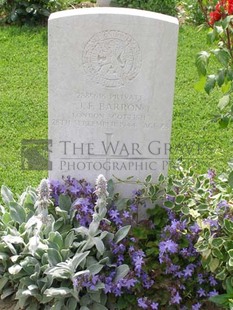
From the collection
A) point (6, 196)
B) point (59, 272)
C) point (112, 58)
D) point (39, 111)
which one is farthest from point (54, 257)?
Answer: point (39, 111)

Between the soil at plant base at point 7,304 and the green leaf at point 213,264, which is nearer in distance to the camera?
the green leaf at point 213,264

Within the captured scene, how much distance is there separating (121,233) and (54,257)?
422mm

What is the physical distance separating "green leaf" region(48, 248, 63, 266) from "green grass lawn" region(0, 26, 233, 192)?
1.43m

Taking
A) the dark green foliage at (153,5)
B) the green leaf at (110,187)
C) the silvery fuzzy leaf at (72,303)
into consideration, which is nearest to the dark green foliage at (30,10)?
the dark green foliage at (153,5)

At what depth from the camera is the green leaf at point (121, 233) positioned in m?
3.44

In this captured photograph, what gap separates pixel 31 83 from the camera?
248 inches

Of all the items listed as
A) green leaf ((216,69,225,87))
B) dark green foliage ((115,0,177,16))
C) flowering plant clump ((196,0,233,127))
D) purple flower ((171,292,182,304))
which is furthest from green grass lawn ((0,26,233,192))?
purple flower ((171,292,182,304))

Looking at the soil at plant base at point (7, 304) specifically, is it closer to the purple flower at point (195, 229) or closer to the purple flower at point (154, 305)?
the purple flower at point (154, 305)

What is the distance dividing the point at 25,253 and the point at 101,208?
1.68 feet

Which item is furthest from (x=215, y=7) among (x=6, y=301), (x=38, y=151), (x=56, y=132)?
(x=38, y=151)

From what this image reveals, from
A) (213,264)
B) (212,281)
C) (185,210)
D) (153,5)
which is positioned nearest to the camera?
(213,264)

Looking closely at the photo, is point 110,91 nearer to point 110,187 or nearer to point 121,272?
point 110,187

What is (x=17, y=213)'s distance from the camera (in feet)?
12.0

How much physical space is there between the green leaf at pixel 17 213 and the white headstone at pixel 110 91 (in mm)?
304
